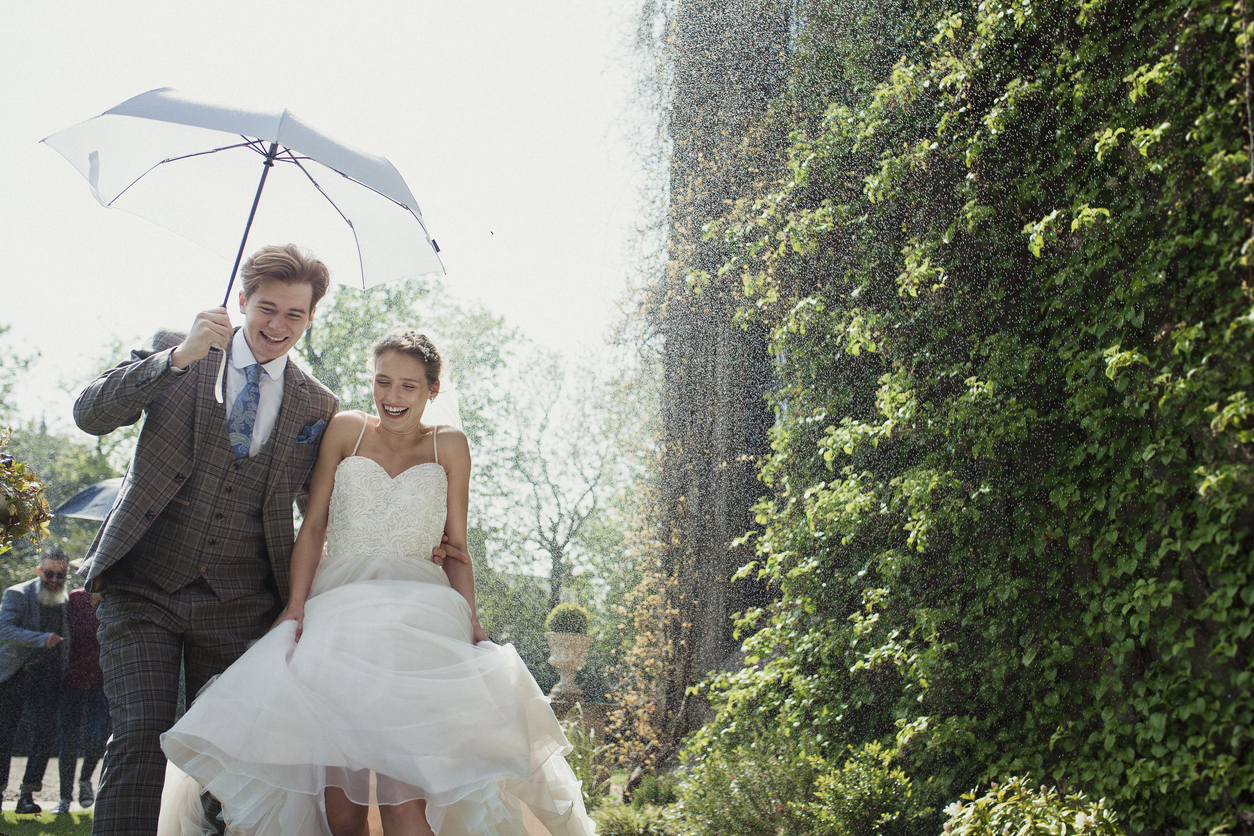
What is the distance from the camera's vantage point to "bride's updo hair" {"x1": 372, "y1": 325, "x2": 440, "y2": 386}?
113 inches

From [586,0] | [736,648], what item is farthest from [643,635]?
[586,0]

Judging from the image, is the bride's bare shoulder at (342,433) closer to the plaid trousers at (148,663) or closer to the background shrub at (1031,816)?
the plaid trousers at (148,663)

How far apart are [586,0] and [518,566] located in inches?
494

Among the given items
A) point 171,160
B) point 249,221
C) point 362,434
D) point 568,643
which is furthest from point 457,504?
point 568,643

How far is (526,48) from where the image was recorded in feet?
28.4

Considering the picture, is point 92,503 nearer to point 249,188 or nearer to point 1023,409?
point 249,188

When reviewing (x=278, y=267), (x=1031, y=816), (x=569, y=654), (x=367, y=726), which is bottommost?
(x=1031, y=816)

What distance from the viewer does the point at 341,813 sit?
2.45 m

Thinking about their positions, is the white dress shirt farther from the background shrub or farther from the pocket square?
the background shrub

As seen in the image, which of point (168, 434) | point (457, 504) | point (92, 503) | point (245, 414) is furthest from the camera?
point (92, 503)

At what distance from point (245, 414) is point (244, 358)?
Answer: 20 centimetres

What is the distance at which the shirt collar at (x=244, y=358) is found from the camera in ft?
9.16

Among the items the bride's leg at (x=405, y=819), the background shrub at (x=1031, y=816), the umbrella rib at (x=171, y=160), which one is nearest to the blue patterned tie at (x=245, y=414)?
the umbrella rib at (x=171, y=160)

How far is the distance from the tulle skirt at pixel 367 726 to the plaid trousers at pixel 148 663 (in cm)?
24
